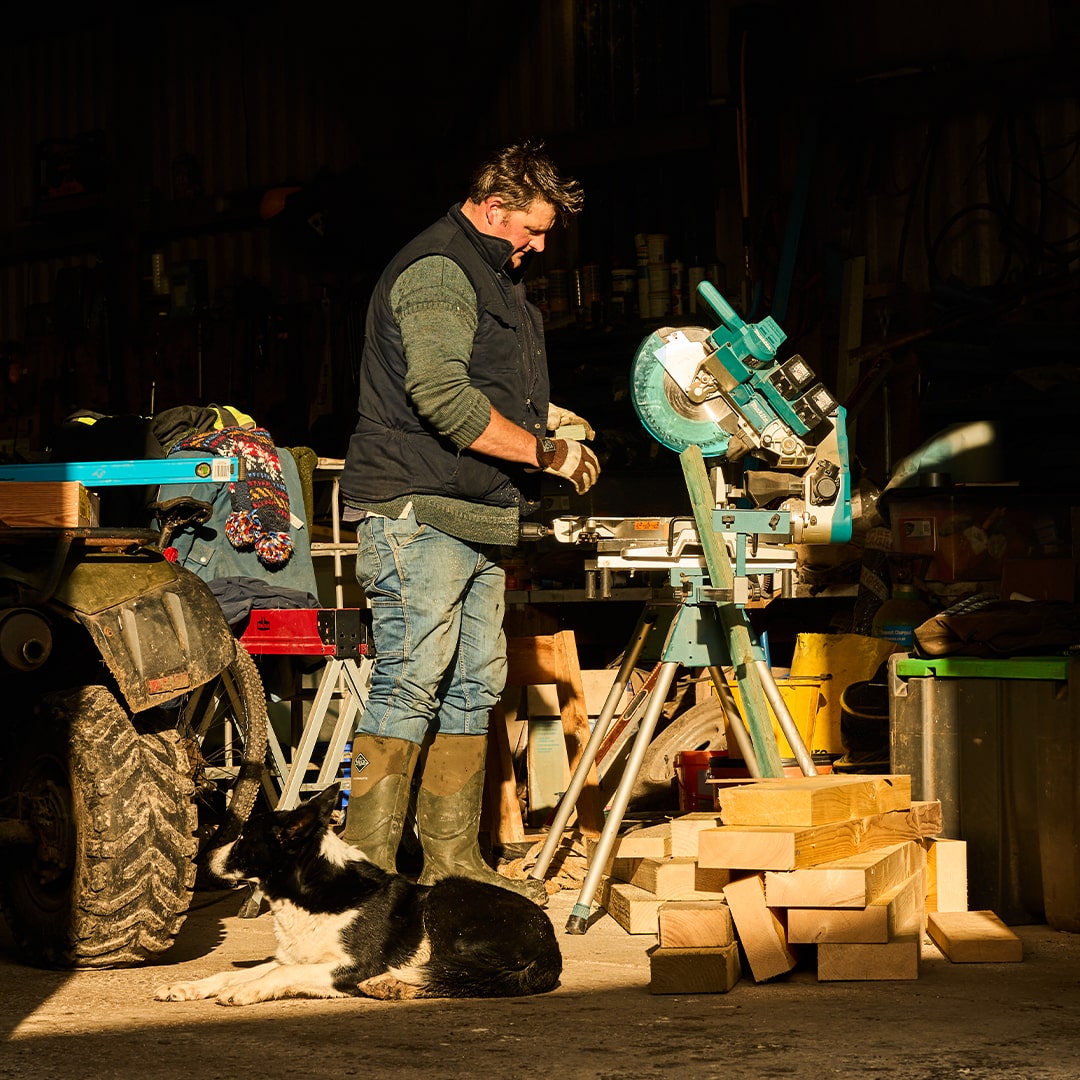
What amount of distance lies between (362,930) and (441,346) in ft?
5.05

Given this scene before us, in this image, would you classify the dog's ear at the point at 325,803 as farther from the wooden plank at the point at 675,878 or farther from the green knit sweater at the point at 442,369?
the wooden plank at the point at 675,878

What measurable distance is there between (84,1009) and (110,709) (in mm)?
803

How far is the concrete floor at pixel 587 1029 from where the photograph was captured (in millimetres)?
3178

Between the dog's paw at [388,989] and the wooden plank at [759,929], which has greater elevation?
the wooden plank at [759,929]

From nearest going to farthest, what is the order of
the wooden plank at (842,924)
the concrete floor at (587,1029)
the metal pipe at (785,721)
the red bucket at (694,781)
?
1. the concrete floor at (587,1029)
2. the wooden plank at (842,924)
3. the metal pipe at (785,721)
4. the red bucket at (694,781)

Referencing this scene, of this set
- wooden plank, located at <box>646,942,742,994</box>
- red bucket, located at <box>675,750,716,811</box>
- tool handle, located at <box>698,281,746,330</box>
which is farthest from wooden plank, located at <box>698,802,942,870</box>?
red bucket, located at <box>675,750,716,811</box>

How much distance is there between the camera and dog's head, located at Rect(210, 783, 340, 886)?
13.1 feet

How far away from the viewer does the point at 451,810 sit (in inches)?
182

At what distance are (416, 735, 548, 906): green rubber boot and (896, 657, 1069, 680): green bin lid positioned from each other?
4.55 feet

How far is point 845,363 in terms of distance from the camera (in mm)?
8406

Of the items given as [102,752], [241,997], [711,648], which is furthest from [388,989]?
[711,648]

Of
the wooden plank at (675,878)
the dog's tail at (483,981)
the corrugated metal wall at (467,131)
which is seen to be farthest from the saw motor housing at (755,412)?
the corrugated metal wall at (467,131)

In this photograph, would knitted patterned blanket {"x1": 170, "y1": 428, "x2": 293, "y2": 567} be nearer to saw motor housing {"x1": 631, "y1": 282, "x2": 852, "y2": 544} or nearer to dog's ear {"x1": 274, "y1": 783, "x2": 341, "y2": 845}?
saw motor housing {"x1": 631, "y1": 282, "x2": 852, "y2": 544}

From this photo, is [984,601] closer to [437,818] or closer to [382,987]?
[437,818]
